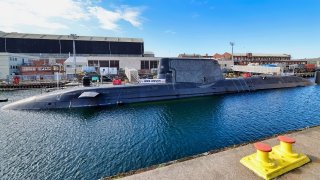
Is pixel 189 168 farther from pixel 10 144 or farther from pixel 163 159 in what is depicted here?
pixel 10 144

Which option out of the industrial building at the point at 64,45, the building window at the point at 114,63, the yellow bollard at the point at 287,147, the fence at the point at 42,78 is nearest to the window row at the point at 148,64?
the building window at the point at 114,63

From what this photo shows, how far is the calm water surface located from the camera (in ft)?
38.6

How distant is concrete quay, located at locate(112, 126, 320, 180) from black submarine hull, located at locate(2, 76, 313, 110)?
20.6m

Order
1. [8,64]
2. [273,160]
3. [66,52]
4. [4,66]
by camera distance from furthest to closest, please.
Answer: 1. [66,52]
2. [8,64]
3. [4,66]
4. [273,160]

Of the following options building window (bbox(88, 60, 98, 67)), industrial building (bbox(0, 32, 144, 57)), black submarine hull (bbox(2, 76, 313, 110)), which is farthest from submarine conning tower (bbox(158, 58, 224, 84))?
industrial building (bbox(0, 32, 144, 57))

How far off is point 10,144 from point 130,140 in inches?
338

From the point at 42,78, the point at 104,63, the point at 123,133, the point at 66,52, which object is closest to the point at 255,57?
the point at 104,63

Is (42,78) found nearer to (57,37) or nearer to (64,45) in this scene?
(64,45)

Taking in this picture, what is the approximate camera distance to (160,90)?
3103 centimetres

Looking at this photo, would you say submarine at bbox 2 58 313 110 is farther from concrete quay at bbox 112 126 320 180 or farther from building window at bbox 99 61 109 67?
building window at bbox 99 61 109 67

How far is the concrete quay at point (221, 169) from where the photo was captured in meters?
7.61

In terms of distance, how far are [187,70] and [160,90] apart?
5.34 metres

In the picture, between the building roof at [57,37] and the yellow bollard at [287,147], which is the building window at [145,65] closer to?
the building roof at [57,37]

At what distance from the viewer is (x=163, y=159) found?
1227cm
